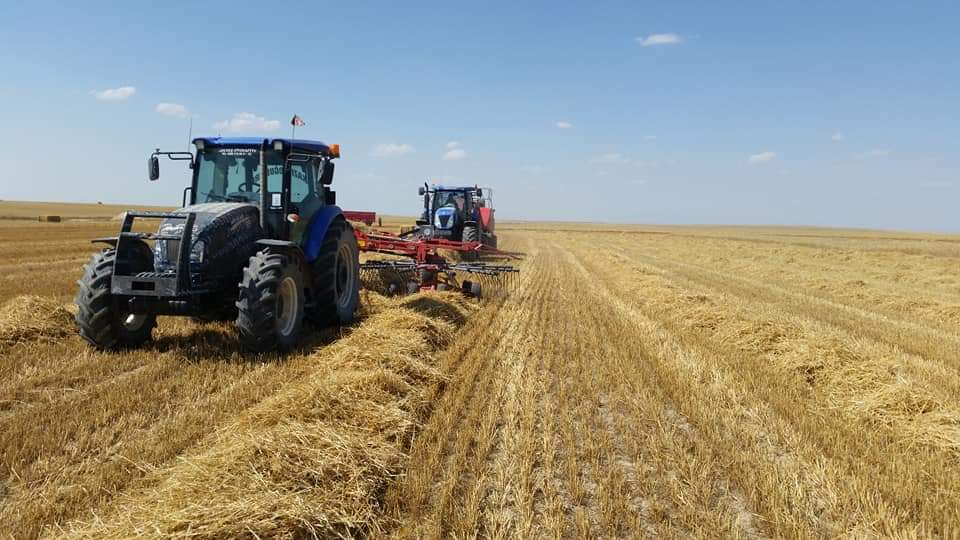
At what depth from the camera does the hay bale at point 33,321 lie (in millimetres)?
5762

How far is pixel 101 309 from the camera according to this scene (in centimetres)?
535

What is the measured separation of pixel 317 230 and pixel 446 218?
10.8 m

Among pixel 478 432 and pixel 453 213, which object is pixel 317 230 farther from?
pixel 453 213

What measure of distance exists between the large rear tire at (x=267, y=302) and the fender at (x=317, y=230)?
64 centimetres

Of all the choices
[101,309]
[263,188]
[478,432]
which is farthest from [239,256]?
[478,432]

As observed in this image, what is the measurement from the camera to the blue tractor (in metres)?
5.32

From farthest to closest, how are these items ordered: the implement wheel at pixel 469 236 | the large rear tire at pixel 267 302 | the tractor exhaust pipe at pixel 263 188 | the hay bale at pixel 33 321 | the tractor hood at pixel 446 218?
the tractor hood at pixel 446 218 → the implement wheel at pixel 469 236 → the tractor exhaust pipe at pixel 263 188 → the hay bale at pixel 33 321 → the large rear tire at pixel 267 302

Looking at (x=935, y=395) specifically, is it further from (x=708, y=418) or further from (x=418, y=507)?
(x=418, y=507)

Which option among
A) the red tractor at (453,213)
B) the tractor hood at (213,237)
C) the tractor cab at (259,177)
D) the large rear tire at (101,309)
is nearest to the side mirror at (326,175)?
the tractor cab at (259,177)

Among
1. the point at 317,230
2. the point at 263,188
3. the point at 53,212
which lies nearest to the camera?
the point at 263,188

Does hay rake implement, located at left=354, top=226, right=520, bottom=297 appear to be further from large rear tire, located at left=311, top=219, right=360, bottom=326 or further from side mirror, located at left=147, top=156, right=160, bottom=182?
side mirror, located at left=147, top=156, right=160, bottom=182

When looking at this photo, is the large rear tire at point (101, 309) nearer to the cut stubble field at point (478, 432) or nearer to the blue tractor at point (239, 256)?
the blue tractor at point (239, 256)

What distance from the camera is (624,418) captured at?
4309mm

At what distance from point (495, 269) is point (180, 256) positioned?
17.7 ft
